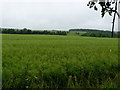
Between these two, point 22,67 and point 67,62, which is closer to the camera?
point 22,67

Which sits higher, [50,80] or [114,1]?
[114,1]

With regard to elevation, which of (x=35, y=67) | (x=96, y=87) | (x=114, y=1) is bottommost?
(x=96, y=87)

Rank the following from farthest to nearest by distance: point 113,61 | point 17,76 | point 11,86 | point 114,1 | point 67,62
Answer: point 114,1 < point 113,61 < point 67,62 < point 17,76 < point 11,86

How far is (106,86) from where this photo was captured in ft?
15.2

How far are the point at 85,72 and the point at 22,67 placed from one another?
6.33ft

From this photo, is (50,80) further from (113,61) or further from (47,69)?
(113,61)

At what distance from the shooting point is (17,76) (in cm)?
485

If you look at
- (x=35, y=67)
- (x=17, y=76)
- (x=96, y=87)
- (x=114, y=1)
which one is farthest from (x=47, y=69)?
(x=114, y=1)

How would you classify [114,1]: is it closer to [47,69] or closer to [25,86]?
[47,69]

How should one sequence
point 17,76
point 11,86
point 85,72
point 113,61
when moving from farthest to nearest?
point 113,61
point 85,72
point 17,76
point 11,86

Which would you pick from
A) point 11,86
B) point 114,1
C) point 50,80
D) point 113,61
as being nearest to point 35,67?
point 50,80

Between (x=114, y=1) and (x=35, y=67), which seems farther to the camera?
(x=114, y=1)

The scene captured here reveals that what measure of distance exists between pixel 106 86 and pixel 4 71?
264 cm

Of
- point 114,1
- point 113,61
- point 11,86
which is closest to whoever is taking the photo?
point 11,86
